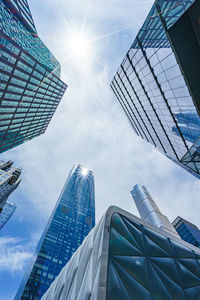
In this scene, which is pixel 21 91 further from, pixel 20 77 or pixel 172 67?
pixel 172 67

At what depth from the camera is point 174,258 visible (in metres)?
7.31

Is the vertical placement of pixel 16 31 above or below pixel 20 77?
above

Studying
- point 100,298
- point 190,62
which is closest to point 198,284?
point 100,298

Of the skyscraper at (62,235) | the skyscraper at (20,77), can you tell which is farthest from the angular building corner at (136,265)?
the skyscraper at (62,235)

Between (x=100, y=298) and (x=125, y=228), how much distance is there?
3.26 metres

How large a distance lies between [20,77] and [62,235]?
78.8m

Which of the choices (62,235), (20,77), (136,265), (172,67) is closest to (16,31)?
(20,77)

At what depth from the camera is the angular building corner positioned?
4828 millimetres

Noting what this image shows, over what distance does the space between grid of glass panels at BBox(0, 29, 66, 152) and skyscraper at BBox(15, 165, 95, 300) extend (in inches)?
2002

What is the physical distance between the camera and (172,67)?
521 inches

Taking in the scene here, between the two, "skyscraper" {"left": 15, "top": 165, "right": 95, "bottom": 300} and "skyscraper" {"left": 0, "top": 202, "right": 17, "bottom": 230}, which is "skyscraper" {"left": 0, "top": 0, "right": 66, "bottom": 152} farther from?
"skyscraper" {"left": 0, "top": 202, "right": 17, "bottom": 230}

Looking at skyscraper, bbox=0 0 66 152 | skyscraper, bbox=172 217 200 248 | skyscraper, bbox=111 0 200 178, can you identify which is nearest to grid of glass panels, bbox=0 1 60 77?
skyscraper, bbox=0 0 66 152

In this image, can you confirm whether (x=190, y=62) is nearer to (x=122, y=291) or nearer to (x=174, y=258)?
(x=174, y=258)

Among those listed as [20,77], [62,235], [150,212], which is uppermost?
[20,77]
